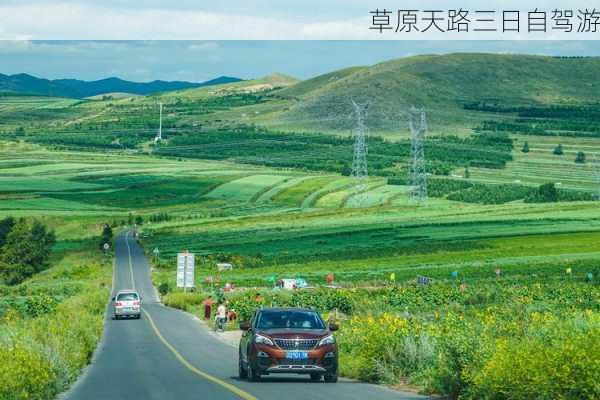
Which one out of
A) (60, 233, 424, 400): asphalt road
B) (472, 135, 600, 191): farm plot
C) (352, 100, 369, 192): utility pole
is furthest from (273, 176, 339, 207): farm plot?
(60, 233, 424, 400): asphalt road

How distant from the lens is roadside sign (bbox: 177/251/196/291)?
3494 inches

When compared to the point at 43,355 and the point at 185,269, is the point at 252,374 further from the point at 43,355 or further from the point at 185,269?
the point at 185,269

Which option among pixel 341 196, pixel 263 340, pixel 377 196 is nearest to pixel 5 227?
pixel 341 196

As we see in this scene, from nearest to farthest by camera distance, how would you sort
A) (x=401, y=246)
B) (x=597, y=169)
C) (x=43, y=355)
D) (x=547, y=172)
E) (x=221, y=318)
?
(x=43, y=355) < (x=221, y=318) < (x=401, y=246) < (x=547, y=172) < (x=597, y=169)

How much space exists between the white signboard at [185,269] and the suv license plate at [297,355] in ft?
207

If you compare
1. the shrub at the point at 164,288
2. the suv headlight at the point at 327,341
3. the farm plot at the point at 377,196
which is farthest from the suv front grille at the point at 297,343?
the farm plot at the point at 377,196

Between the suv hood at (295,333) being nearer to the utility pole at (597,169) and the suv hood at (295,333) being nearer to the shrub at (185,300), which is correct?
the shrub at (185,300)

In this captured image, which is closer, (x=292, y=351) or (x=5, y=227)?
(x=292, y=351)

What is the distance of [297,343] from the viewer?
25984 millimetres

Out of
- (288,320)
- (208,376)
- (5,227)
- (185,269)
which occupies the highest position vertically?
(288,320)

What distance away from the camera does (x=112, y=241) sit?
140 metres

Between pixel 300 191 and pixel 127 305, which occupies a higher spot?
pixel 300 191

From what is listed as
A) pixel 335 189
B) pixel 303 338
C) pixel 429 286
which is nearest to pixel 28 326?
pixel 303 338

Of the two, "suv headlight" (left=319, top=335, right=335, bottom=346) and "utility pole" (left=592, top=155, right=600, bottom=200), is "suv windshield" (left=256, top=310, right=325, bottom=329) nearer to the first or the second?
"suv headlight" (left=319, top=335, right=335, bottom=346)
